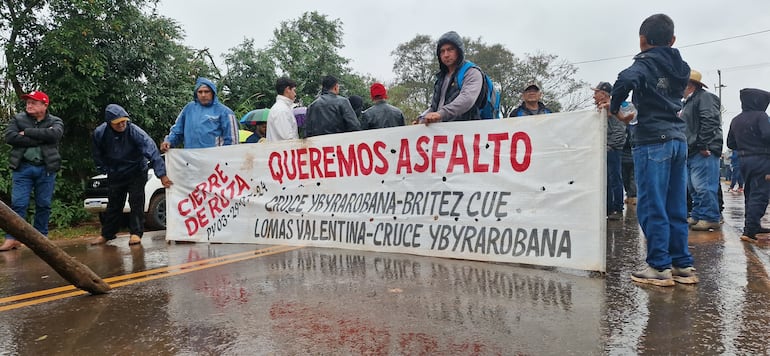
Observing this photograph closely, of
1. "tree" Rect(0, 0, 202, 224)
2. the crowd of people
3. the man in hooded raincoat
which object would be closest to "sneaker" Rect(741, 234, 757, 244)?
the crowd of people

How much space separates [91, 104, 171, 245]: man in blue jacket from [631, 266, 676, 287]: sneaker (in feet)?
18.7

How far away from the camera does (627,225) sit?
707 cm

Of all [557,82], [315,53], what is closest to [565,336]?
[315,53]

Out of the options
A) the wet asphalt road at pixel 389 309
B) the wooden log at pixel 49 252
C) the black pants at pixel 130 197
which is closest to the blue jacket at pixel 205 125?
the black pants at pixel 130 197

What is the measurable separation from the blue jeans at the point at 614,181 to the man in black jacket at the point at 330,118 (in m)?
4.05

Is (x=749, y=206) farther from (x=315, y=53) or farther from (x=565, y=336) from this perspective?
(x=315, y=53)

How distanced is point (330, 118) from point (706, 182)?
183 inches

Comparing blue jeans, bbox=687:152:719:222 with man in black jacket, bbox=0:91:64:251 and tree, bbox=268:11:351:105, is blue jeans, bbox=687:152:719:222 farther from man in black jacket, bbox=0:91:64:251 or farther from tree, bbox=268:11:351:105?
tree, bbox=268:11:351:105

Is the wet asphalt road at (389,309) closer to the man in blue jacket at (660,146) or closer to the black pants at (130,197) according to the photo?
the man in blue jacket at (660,146)

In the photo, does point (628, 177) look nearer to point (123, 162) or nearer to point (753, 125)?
point (753, 125)

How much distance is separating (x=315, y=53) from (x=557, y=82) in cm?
2826

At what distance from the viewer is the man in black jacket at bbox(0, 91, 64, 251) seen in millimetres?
6562

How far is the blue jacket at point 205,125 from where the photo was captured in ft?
22.9

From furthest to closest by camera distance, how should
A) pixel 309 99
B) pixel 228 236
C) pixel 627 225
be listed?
pixel 309 99, pixel 627 225, pixel 228 236
